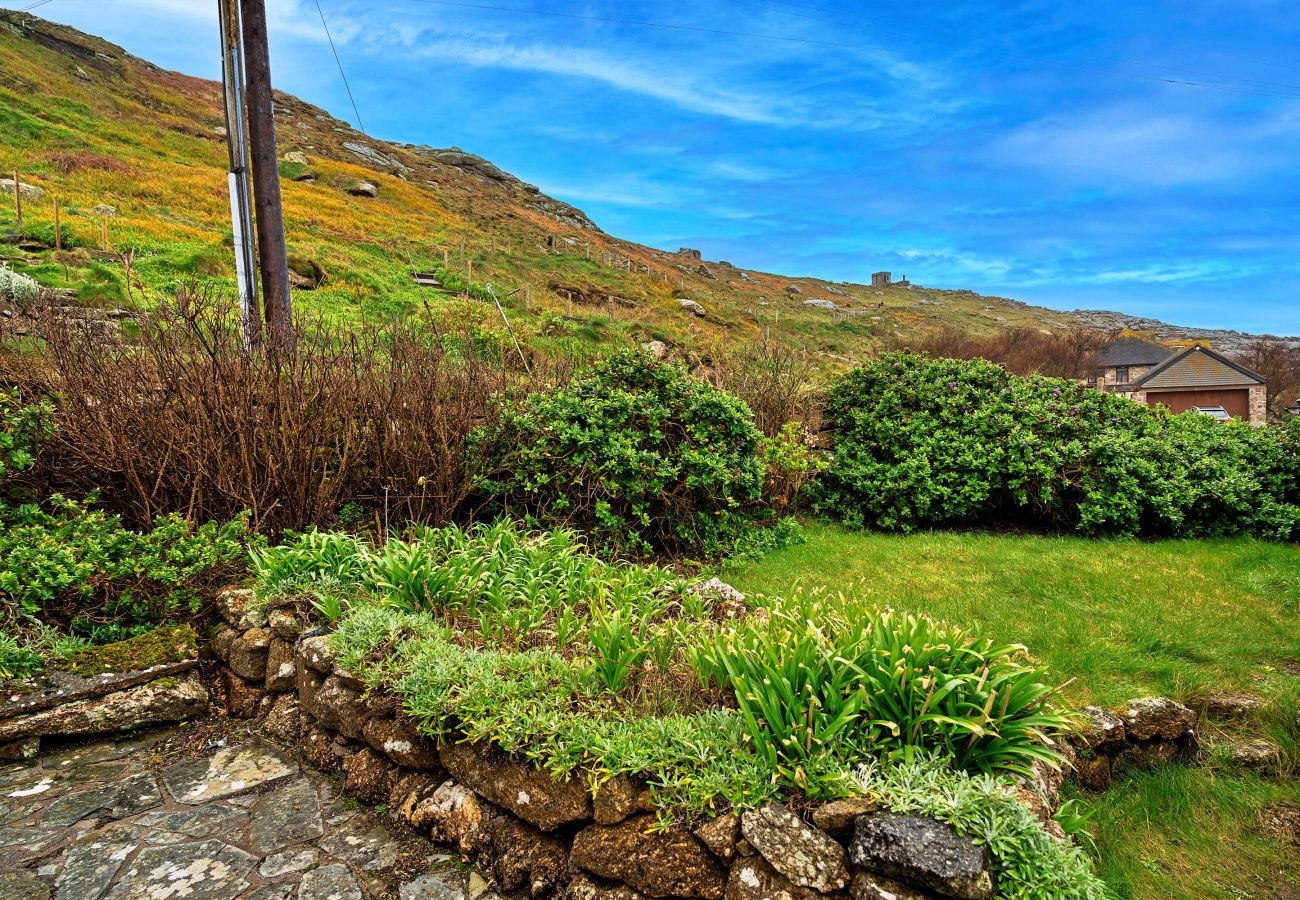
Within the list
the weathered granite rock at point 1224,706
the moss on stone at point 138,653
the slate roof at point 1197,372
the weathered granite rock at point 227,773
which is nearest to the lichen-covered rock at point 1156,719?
the weathered granite rock at point 1224,706

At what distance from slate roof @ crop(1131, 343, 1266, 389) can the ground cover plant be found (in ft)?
119

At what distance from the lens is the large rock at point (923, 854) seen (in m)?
1.95

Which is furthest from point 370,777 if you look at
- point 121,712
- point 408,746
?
point 121,712

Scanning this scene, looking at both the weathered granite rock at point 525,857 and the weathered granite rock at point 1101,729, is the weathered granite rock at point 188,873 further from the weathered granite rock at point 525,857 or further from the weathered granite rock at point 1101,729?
the weathered granite rock at point 1101,729

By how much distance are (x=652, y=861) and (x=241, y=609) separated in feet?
10.3

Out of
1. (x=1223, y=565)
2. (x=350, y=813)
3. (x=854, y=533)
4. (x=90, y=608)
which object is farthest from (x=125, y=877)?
(x=1223, y=565)

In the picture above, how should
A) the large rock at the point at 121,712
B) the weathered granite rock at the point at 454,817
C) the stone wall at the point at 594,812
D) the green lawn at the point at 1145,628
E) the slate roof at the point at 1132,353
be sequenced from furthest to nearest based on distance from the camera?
the slate roof at the point at 1132,353 < the large rock at the point at 121,712 < the green lawn at the point at 1145,628 < the weathered granite rock at the point at 454,817 < the stone wall at the point at 594,812

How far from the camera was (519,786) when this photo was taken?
2705 mm

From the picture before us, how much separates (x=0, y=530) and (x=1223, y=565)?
9445mm

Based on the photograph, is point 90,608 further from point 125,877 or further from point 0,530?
point 125,877

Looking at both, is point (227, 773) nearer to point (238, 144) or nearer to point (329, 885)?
point (329, 885)

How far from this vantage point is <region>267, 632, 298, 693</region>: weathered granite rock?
385 cm

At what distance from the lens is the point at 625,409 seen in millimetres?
6129

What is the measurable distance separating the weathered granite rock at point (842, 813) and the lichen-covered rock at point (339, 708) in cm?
223
